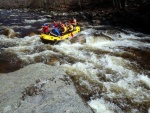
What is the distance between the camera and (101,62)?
11.0 meters

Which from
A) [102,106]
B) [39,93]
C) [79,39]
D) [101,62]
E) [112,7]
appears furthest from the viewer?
[112,7]

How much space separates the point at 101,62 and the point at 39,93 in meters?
4.81

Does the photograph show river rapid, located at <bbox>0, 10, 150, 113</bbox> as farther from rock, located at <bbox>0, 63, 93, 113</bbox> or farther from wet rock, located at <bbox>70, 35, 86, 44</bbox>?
rock, located at <bbox>0, 63, 93, 113</bbox>

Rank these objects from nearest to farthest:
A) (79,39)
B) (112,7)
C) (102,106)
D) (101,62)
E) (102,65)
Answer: (102,106) → (102,65) → (101,62) → (79,39) → (112,7)

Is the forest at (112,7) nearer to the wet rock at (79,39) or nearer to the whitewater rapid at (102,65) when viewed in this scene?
the whitewater rapid at (102,65)

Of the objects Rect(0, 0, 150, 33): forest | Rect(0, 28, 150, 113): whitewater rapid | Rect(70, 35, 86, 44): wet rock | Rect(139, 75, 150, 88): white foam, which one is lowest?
Rect(139, 75, 150, 88): white foam

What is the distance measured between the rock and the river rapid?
0.91 metres

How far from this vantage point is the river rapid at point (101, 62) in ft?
25.2

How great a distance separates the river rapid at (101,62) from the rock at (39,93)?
0.91m

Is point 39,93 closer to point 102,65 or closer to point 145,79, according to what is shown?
point 102,65

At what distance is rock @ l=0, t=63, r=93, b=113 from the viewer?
617cm

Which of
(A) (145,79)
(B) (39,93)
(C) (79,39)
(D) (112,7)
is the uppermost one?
(D) (112,7)

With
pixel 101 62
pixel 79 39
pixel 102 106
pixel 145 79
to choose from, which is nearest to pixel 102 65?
pixel 101 62

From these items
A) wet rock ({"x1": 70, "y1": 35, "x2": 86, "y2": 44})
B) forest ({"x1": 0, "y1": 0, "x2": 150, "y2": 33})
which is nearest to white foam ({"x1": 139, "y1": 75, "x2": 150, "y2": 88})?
wet rock ({"x1": 70, "y1": 35, "x2": 86, "y2": 44})
